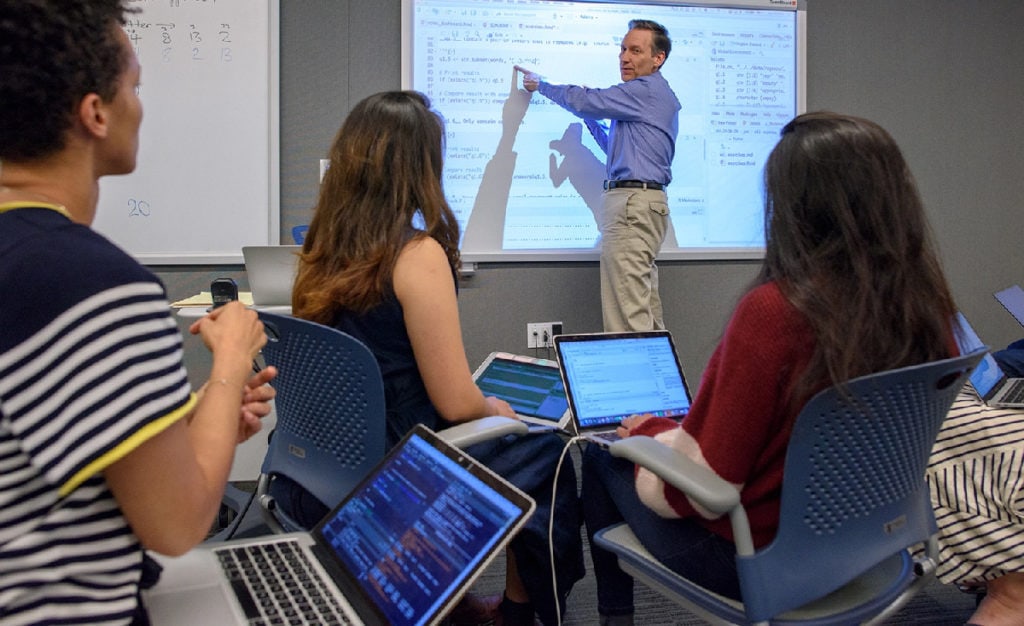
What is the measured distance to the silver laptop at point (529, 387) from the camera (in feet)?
5.60

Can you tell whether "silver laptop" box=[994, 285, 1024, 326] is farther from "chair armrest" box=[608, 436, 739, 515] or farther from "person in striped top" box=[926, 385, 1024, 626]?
"chair armrest" box=[608, 436, 739, 515]

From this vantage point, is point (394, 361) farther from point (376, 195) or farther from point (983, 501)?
point (983, 501)

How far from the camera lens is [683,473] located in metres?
1.03

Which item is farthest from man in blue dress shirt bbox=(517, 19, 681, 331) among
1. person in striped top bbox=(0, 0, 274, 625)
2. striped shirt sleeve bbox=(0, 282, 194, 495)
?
striped shirt sleeve bbox=(0, 282, 194, 495)

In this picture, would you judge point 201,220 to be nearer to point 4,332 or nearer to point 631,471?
point 631,471

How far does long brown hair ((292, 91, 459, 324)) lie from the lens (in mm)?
1417

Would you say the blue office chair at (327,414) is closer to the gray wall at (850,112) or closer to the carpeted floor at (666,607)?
the carpeted floor at (666,607)

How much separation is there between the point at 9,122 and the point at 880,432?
3.51 ft

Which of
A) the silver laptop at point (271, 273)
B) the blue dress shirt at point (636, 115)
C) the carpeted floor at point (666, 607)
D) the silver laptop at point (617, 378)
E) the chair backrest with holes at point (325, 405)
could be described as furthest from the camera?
the blue dress shirt at point (636, 115)

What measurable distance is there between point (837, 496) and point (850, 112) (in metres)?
3.46

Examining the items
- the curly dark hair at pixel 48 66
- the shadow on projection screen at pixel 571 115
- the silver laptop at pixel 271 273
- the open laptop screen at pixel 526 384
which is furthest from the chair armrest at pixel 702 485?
the shadow on projection screen at pixel 571 115

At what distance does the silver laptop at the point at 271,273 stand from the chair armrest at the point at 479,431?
1186 mm

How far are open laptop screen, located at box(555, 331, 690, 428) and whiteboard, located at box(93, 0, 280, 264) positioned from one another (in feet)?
7.13

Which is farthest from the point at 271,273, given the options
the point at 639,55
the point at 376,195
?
the point at 639,55
